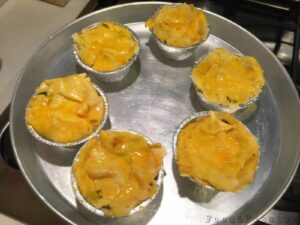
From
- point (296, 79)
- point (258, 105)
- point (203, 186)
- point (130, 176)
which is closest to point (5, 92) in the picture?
point (130, 176)

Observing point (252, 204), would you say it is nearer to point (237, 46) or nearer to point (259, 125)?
point (259, 125)

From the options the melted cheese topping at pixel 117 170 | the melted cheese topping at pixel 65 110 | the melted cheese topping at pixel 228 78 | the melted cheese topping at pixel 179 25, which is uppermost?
the melted cheese topping at pixel 179 25

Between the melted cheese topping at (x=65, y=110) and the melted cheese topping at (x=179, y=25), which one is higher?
the melted cheese topping at (x=179, y=25)

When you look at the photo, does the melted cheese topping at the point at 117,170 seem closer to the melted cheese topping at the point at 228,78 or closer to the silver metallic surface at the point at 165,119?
the silver metallic surface at the point at 165,119

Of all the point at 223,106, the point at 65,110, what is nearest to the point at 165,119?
the point at 223,106

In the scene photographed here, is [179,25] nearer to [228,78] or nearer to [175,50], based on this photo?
[175,50]

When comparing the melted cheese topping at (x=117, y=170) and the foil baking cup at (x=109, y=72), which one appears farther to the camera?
the foil baking cup at (x=109, y=72)

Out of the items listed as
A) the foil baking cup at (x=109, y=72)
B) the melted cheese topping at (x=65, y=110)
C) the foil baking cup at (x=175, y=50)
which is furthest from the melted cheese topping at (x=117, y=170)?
the foil baking cup at (x=175, y=50)
